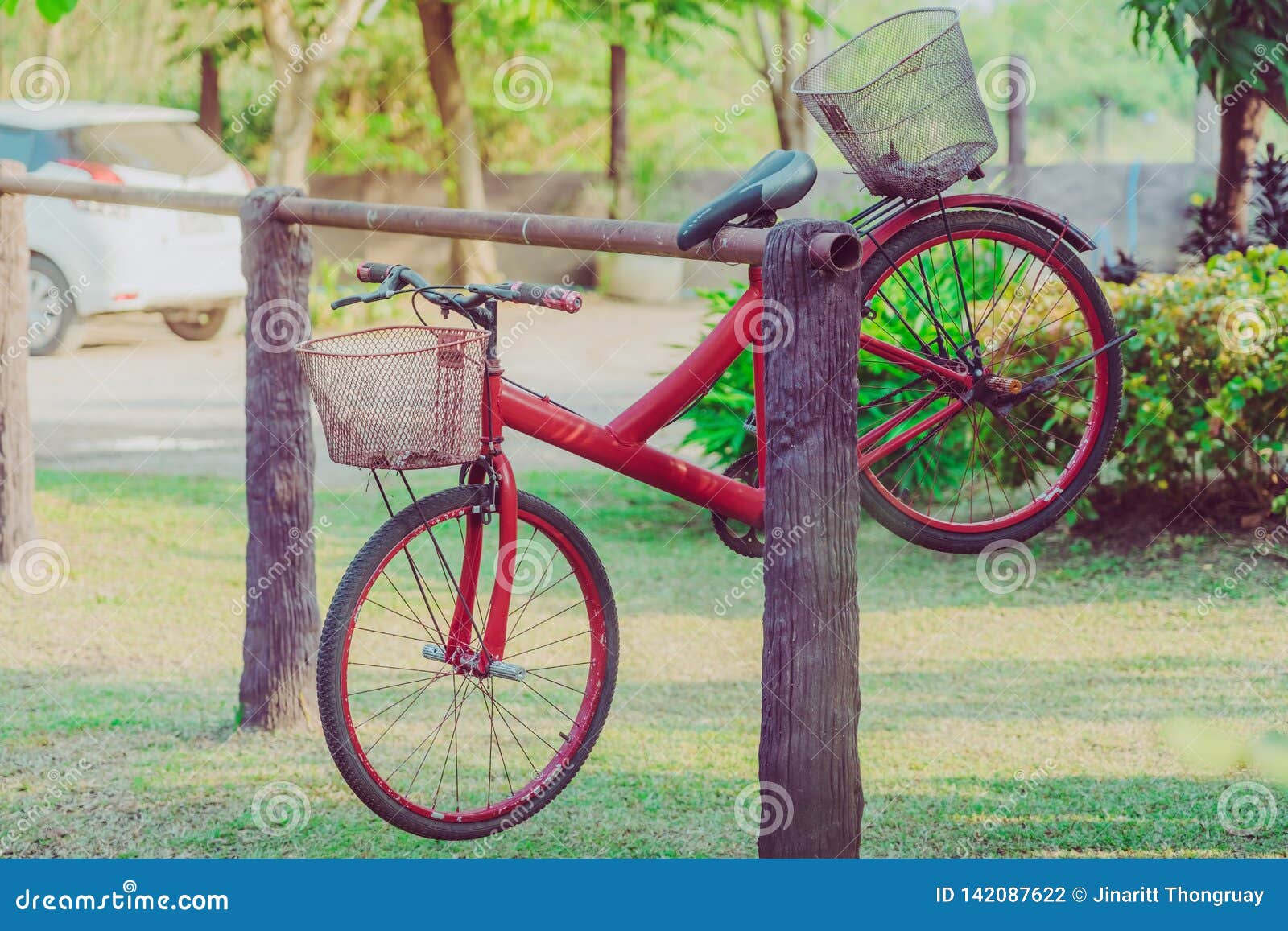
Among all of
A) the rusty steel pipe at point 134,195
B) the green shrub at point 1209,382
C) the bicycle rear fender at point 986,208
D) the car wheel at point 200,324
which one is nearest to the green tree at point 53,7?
the rusty steel pipe at point 134,195

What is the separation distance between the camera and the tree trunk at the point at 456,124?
14461 mm

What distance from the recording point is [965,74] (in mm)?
3051

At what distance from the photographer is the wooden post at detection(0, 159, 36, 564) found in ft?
19.0

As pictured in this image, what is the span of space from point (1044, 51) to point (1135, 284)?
34344 mm

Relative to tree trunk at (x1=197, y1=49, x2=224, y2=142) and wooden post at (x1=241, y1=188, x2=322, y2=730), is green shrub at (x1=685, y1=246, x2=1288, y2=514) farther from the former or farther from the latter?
tree trunk at (x1=197, y1=49, x2=224, y2=142)

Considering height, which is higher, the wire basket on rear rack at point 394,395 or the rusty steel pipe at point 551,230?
the rusty steel pipe at point 551,230

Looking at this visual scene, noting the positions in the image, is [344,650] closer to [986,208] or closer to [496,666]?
[496,666]

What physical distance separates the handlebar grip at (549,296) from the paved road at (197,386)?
3.82 m

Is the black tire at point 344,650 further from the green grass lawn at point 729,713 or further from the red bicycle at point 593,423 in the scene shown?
the green grass lawn at point 729,713

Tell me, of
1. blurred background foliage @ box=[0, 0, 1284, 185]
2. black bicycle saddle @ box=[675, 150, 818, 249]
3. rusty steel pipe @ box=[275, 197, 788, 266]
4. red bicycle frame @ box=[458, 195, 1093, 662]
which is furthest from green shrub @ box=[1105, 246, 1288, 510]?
blurred background foliage @ box=[0, 0, 1284, 185]

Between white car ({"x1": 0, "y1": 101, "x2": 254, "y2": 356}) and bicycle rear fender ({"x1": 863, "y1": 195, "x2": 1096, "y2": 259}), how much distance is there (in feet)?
25.8

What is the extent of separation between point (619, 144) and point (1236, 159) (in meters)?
9.58

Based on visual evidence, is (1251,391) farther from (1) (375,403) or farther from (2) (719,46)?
(2) (719,46)

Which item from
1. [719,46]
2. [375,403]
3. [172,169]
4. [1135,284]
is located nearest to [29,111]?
[172,169]
